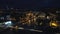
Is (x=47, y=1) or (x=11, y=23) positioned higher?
(x=47, y=1)

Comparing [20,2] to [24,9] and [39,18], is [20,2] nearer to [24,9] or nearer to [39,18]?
[24,9]

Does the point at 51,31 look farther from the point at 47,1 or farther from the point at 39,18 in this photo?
the point at 47,1

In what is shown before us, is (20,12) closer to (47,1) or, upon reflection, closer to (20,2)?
(20,2)

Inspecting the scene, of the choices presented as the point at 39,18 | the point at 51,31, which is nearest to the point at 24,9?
the point at 39,18

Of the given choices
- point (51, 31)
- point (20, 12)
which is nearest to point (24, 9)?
point (20, 12)

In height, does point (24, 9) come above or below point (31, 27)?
above

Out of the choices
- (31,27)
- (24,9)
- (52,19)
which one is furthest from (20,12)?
(52,19)

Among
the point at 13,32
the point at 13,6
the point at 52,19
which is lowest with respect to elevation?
the point at 13,32
